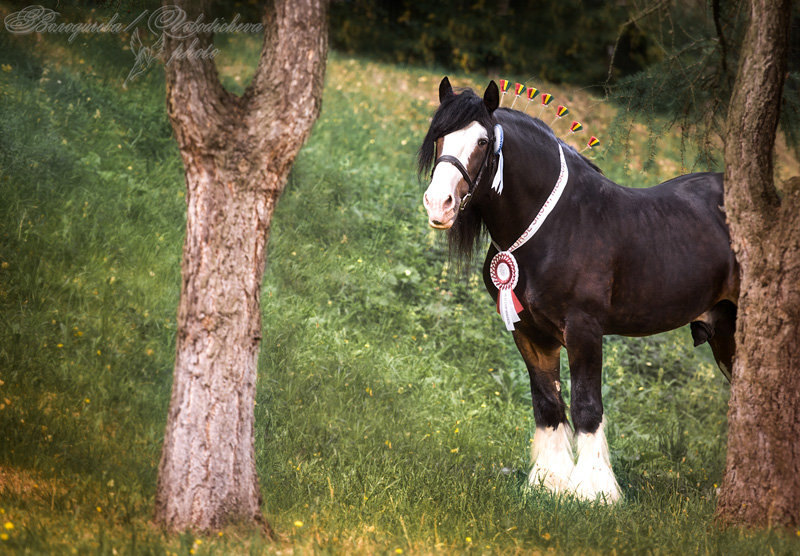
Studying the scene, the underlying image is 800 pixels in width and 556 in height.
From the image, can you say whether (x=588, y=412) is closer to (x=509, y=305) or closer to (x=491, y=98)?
(x=509, y=305)

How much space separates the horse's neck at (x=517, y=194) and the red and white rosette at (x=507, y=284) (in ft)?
0.34

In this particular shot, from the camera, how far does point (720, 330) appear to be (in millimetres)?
6133

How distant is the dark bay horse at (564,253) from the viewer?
16.3 feet

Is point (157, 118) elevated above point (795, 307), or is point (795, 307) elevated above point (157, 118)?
point (157, 118)

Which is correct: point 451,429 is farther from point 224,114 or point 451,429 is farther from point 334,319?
point 224,114

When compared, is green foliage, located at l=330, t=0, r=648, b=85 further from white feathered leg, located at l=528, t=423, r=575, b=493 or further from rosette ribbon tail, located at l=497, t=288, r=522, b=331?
white feathered leg, located at l=528, t=423, r=575, b=493

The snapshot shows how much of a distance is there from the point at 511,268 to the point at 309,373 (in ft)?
7.20

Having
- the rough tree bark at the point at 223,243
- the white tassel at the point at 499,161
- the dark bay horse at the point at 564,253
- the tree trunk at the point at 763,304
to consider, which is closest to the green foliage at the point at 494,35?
the dark bay horse at the point at 564,253

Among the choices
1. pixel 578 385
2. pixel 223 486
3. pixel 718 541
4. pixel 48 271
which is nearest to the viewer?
pixel 223 486

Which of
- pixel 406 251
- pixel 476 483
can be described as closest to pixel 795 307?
pixel 476 483

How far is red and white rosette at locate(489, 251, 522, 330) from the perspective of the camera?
5203 millimetres

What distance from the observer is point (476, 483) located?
523cm

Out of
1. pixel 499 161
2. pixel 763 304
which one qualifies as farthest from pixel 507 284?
pixel 763 304

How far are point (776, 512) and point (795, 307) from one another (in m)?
1.16
